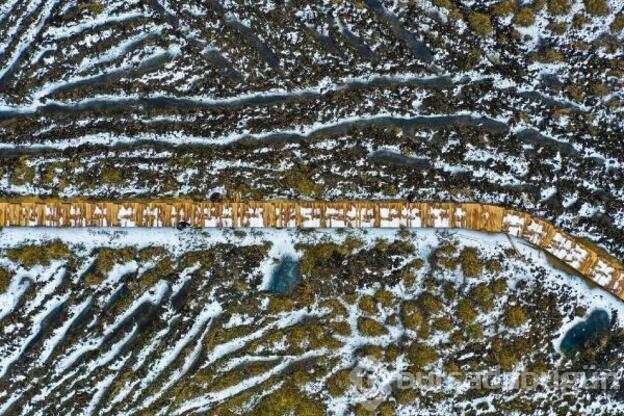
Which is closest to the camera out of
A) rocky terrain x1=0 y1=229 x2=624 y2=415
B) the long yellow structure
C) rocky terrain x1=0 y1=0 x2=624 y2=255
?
the long yellow structure

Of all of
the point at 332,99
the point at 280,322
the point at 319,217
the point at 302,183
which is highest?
the point at 332,99

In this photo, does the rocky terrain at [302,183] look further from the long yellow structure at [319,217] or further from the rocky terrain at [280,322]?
the long yellow structure at [319,217]

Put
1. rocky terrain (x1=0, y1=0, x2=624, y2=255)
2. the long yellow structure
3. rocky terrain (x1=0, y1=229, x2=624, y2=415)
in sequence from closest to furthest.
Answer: the long yellow structure
rocky terrain (x1=0, y1=229, x2=624, y2=415)
rocky terrain (x1=0, y1=0, x2=624, y2=255)

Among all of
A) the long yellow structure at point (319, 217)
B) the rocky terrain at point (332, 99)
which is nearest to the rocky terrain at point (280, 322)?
the long yellow structure at point (319, 217)

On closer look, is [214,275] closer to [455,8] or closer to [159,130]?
[159,130]

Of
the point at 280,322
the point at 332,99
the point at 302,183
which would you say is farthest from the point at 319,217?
the point at 332,99

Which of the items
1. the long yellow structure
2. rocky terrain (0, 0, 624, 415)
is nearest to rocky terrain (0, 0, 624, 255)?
rocky terrain (0, 0, 624, 415)

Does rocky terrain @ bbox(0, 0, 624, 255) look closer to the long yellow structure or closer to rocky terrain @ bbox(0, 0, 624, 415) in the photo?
rocky terrain @ bbox(0, 0, 624, 415)

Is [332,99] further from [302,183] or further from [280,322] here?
[280,322]
